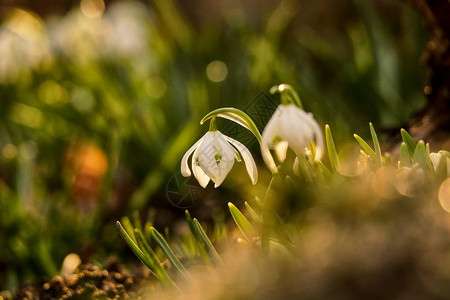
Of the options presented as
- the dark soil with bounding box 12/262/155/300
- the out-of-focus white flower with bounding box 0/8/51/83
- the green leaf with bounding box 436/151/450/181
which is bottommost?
the dark soil with bounding box 12/262/155/300

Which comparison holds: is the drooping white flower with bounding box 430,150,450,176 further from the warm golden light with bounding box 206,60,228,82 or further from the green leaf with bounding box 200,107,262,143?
the warm golden light with bounding box 206,60,228,82

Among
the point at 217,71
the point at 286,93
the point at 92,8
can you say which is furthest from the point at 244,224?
the point at 92,8

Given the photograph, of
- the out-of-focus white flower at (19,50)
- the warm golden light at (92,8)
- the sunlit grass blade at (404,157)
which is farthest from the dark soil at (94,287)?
the warm golden light at (92,8)

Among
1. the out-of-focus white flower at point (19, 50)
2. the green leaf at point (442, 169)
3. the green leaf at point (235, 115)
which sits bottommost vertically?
the green leaf at point (442, 169)

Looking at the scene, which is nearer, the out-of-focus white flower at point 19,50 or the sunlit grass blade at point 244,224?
the sunlit grass blade at point 244,224

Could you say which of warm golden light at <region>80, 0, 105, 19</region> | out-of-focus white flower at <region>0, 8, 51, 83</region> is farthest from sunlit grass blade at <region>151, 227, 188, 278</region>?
warm golden light at <region>80, 0, 105, 19</region>

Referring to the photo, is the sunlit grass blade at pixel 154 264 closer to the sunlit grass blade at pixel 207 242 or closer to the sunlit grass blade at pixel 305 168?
the sunlit grass blade at pixel 207 242

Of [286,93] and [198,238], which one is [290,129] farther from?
[198,238]

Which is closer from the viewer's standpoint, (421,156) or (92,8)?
(421,156)
